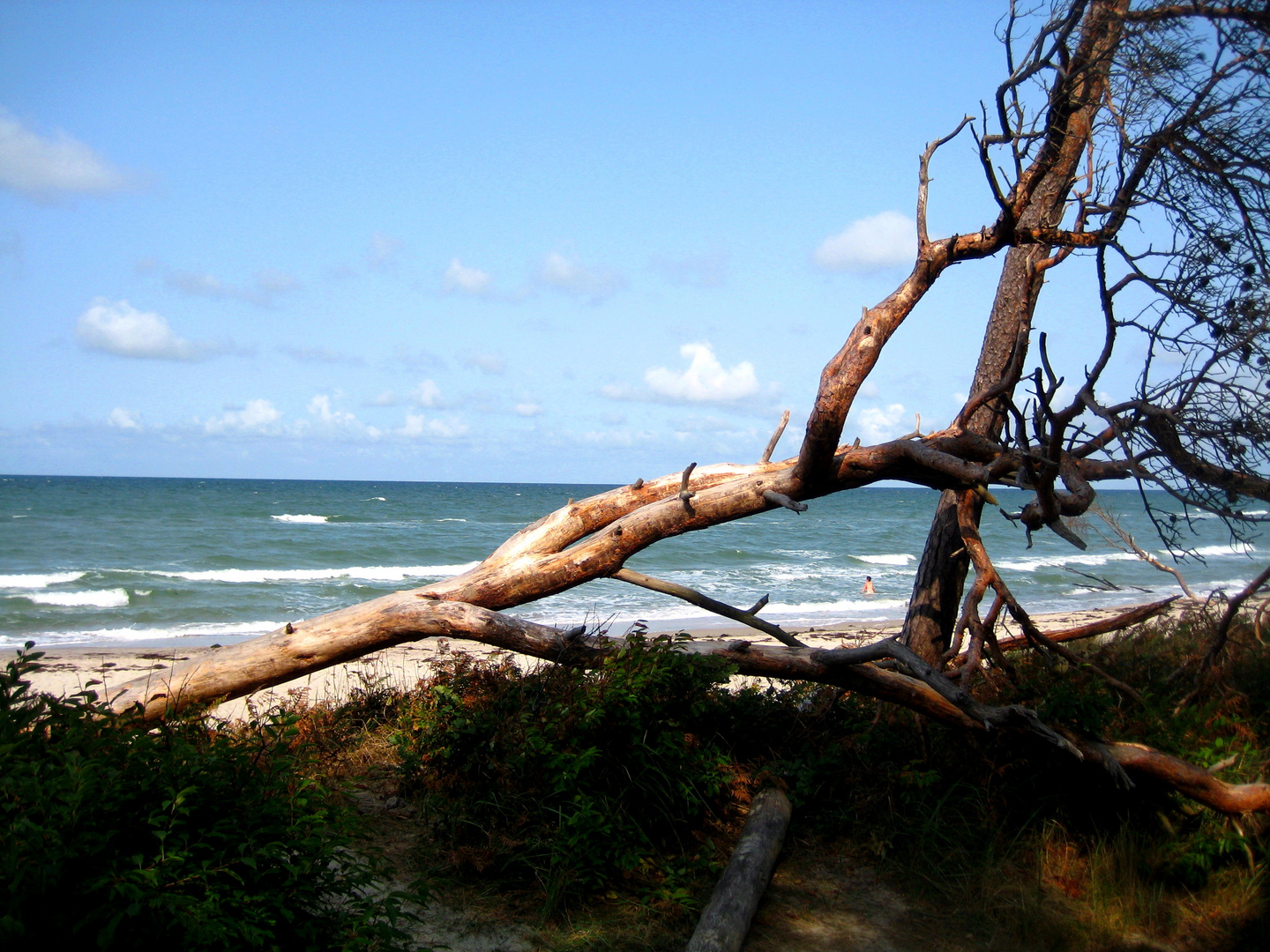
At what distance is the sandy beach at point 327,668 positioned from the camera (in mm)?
7812

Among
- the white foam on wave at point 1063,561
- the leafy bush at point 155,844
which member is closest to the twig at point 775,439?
the leafy bush at point 155,844

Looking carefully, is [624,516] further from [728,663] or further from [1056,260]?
[1056,260]

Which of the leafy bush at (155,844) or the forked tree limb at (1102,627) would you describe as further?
the forked tree limb at (1102,627)

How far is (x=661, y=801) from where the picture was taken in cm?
448

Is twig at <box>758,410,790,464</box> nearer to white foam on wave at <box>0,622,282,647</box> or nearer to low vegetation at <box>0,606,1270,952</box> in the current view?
low vegetation at <box>0,606,1270,952</box>

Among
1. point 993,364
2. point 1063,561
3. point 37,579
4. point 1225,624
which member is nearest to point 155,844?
point 1225,624

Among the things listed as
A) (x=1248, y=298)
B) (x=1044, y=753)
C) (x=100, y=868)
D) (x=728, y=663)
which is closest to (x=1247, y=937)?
(x=1044, y=753)

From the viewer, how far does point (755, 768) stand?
517 centimetres

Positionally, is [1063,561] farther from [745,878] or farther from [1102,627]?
[745,878]

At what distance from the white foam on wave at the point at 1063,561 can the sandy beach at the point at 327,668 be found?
11.0 meters

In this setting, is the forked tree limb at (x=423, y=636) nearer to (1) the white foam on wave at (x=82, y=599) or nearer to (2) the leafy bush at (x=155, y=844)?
(2) the leafy bush at (x=155, y=844)

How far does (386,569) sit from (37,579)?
795 cm

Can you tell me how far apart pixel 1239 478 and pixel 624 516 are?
3415mm

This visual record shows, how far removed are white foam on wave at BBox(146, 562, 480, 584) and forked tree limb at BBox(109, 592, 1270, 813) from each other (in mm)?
14632
